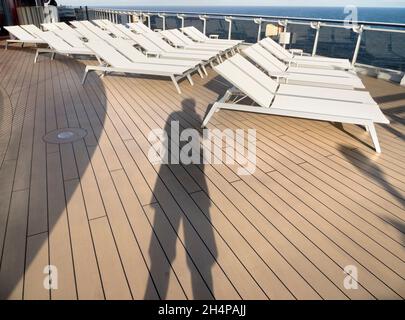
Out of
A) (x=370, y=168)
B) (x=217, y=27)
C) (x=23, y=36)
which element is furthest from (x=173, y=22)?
(x=370, y=168)

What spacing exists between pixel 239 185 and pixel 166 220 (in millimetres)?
866

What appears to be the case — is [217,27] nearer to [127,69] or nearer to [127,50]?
[127,50]

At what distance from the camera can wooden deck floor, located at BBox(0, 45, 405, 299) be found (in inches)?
74.0

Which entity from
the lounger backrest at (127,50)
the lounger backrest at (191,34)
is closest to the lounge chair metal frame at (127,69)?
the lounger backrest at (127,50)

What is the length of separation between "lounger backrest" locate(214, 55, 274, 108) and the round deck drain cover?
6.78 feet

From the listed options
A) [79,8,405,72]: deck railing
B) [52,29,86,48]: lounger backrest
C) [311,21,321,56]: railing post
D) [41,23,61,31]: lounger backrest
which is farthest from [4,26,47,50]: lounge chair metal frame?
[311,21,321,56]: railing post

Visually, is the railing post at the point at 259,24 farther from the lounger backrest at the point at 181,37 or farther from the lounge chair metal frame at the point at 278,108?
the lounge chair metal frame at the point at 278,108

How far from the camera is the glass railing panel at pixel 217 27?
35.8ft

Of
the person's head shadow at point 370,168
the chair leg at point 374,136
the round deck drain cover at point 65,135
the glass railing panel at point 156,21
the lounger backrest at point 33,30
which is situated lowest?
the person's head shadow at point 370,168

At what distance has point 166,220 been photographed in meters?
2.38

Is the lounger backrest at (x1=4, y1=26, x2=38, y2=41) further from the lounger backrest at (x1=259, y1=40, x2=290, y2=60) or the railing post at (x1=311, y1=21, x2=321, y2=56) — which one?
the railing post at (x1=311, y1=21, x2=321, y2=56)

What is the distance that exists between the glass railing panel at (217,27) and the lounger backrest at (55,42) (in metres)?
5.12
